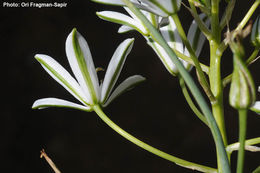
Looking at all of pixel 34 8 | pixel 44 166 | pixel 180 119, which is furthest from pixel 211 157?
pixel 34 8

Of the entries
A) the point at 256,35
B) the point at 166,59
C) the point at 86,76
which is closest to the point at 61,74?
the point at 86,76

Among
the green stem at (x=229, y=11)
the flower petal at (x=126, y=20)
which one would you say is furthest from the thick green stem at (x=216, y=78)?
the flower petal at (x=126, y=20)

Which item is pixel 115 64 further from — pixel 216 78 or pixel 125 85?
pixel 216 78

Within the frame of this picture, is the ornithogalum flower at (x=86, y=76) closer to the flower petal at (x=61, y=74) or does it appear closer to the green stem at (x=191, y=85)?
the flower petal at (x=61, y=74)

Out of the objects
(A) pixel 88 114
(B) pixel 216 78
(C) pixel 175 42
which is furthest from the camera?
(A) pixel 88 114

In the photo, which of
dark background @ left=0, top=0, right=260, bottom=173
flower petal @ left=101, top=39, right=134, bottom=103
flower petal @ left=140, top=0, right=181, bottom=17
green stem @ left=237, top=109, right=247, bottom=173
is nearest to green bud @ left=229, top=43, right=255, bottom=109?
green stem @ left=237, top=109, right=247, bottom=173

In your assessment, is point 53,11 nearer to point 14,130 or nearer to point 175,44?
point 14,130
